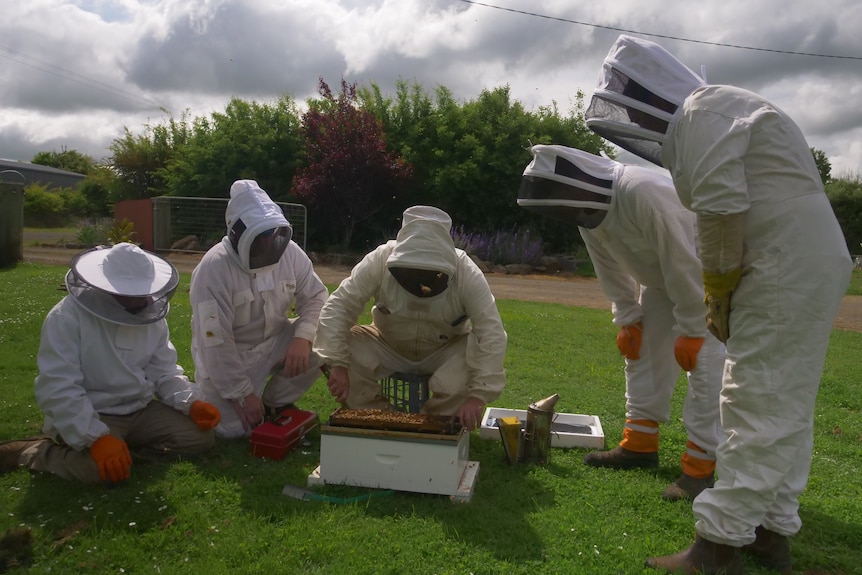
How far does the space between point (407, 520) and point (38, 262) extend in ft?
45.0

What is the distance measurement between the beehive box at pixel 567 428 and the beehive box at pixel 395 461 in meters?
1.00

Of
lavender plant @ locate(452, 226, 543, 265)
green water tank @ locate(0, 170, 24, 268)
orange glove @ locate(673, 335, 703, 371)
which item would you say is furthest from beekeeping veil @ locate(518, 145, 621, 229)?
lavender plant @ locate(452, 226, 543, 265)

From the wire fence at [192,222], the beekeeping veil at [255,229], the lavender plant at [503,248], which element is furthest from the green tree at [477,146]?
the beekeeping veil at [255,229]

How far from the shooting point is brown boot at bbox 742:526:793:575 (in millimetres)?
3059

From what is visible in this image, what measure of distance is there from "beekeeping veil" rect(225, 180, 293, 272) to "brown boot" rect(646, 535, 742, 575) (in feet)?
9.74

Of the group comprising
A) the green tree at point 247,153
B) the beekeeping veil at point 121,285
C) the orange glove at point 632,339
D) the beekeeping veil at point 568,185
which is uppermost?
the green tree at point 247,153

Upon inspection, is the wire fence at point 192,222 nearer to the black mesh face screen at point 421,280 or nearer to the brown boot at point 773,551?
the black mesh face screen at point 421,280

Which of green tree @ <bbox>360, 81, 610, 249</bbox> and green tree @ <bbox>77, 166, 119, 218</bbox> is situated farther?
green tree @ <bbox>77, 166, 119, 218</bbox>

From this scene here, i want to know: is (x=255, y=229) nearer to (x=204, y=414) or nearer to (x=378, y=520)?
(x=204, y=414)

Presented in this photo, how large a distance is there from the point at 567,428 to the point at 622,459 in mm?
711

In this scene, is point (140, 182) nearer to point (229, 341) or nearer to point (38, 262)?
point (38, 262)

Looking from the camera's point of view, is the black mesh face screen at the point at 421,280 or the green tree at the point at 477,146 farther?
the green tree at the point at 477,146

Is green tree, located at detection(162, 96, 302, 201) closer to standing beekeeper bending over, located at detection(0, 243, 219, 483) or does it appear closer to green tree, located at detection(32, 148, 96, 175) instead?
standing beekeeper bending over, located at detection(0, 243, 219, 483)

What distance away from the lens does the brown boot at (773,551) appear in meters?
3.06
